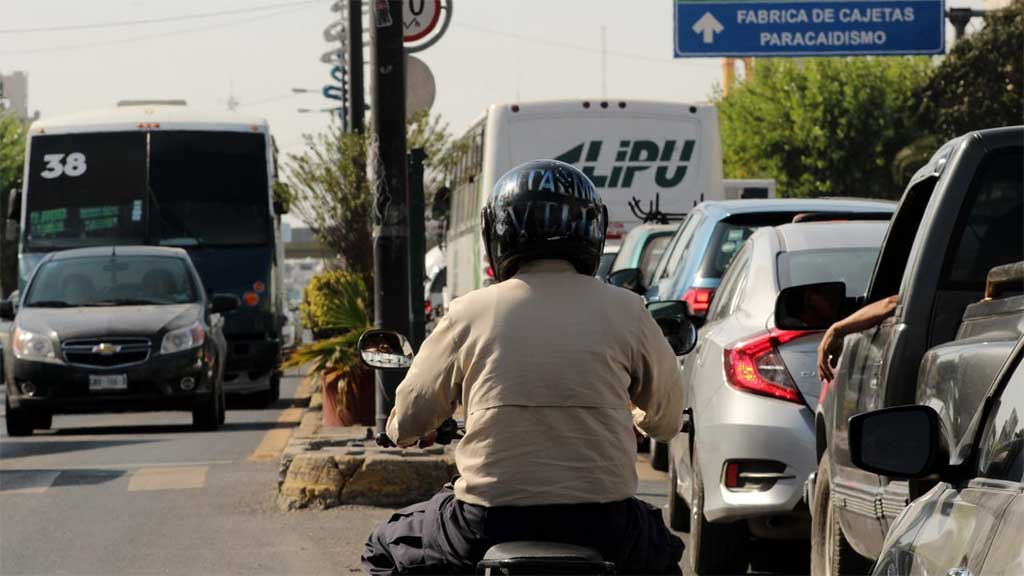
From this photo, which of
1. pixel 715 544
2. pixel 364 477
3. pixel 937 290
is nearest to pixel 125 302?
pixel 364 477

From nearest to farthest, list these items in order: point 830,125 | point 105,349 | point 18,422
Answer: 1. point 105,349
2. point 18,422
3. point 830,125

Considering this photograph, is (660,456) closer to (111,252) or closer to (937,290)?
(111,252)

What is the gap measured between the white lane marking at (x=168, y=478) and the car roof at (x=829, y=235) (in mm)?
4712

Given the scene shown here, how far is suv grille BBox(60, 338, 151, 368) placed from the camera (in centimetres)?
1766

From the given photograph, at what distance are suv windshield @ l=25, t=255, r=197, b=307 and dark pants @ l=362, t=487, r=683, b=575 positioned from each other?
47.5ft

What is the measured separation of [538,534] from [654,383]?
1.56ft

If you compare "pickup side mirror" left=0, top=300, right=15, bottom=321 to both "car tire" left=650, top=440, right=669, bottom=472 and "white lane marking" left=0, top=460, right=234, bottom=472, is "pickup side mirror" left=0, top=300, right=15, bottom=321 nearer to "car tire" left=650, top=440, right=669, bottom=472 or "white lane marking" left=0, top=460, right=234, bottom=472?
"white lane marking" left=0, top=460, right=234, bottom=472

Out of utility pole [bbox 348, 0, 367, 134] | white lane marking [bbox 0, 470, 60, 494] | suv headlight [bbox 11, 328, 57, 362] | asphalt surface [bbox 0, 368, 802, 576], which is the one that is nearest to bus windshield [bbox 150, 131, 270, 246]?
utility pole [bbox 348, 0, 367, 134]

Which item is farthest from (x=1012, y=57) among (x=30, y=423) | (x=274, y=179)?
(x=30, y=423)

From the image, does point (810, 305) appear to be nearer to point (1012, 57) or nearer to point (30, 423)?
point (30, 423)

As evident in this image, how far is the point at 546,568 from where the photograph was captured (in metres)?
3.97

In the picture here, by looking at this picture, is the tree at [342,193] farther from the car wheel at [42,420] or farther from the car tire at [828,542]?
the car tire at [828,542]

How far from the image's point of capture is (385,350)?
4957 millimetres

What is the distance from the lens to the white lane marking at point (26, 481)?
1279cm
